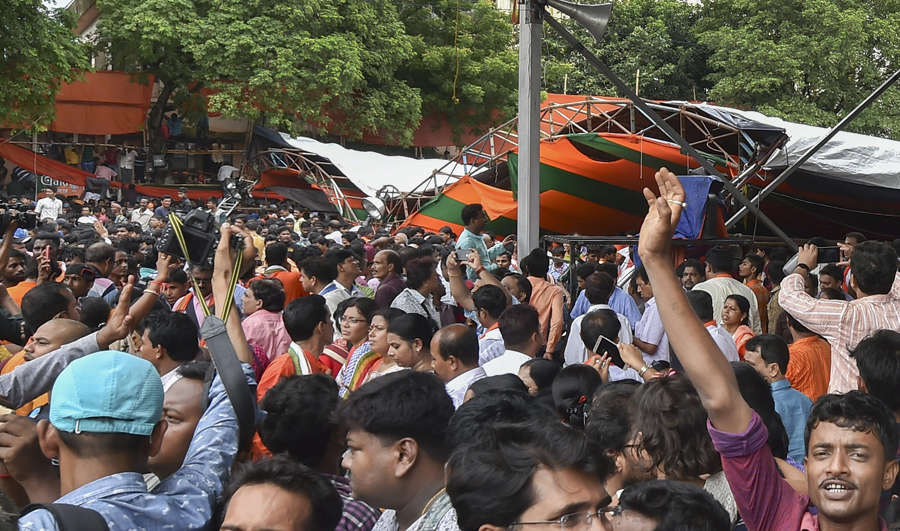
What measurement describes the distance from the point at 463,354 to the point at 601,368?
2.17 feet

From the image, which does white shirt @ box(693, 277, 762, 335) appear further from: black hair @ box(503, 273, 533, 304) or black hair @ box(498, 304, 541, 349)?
black hair @ box(498, 304, 541, 349)

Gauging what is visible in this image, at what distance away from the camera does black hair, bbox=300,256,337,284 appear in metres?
7.62

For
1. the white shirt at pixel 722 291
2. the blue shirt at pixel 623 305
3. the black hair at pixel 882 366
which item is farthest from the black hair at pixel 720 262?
the black hair at pixel 882 366

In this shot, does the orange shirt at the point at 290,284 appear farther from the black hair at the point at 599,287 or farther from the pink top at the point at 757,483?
the pink top at the point at 757,483

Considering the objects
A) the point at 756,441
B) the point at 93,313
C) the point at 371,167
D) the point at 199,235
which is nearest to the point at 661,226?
the point at 756,441

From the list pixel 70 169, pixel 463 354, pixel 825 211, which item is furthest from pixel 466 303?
pixel 70 169

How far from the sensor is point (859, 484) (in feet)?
8.36

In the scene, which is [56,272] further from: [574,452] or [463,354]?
[574,452]

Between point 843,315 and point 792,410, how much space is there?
50cm

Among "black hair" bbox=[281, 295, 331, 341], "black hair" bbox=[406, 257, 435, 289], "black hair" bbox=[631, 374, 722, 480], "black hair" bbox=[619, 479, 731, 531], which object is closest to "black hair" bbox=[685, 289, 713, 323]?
"black hair" bbox=[406, 257, 435, 289]

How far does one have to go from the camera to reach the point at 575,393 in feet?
13.8

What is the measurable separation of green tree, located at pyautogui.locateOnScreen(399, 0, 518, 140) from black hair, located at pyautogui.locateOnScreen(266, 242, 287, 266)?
830 inches

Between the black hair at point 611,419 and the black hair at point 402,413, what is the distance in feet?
2.06

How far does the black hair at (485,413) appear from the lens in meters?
2.74
